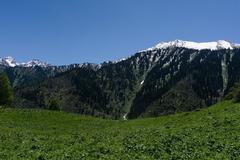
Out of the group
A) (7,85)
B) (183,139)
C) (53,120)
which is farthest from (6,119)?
(7,85)

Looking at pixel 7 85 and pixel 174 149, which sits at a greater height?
pixel 7 85

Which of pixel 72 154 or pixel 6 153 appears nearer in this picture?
pixel 72 154

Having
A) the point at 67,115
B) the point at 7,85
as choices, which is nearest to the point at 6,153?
the point at 67,115

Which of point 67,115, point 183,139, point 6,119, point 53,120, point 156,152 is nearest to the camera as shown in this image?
point 156,152

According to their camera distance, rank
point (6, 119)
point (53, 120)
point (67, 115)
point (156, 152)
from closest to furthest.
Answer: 1. point (156, 152)
2. point (6, 119)
3. point (53, 120)
4. point (67, 115)

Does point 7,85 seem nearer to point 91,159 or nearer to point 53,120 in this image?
point 53,120

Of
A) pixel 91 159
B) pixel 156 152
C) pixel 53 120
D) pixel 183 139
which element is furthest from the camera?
pixel 53 120

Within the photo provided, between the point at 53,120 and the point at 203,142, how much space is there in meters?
42.0

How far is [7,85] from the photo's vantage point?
434ft

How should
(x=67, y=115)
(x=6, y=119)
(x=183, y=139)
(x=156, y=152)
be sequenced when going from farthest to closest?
(x=67, y=115) < (x=6, y=119) < (x=183, y=139) < (x=156, y=152)

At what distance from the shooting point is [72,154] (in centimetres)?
2534

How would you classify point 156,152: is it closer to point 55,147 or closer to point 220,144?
point 220,144

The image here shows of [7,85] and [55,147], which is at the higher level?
[7,85]

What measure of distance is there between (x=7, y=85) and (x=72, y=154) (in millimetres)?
111908
